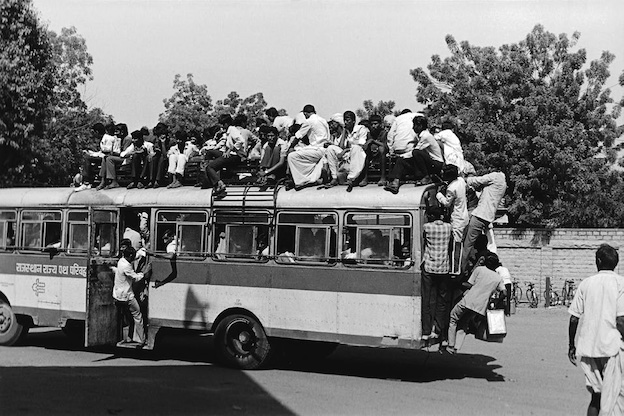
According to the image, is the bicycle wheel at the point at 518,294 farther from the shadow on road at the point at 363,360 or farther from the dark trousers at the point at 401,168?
the dark trousers at the point at 401,168

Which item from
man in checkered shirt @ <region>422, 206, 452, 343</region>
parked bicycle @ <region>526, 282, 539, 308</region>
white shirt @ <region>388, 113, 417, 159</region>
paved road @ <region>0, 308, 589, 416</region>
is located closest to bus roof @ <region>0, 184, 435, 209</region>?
man in checkered shirt @ <region>422, 206, 452, 343</region>

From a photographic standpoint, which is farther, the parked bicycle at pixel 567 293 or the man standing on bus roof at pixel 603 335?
the parked bicycle at pixel 567 293

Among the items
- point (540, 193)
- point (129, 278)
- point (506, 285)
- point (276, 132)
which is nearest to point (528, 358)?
point (506, 285)

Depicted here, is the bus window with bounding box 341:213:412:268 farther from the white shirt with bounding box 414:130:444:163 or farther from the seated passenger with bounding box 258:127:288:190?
the seated passenger with bounding box 258:127:288:190

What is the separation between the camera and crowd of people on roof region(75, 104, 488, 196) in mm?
11273

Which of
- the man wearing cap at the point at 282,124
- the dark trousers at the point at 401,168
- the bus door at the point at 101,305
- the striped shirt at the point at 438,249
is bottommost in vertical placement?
the bus door at the point at 101,305

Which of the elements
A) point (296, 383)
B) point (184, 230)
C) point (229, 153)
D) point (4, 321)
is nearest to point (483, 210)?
point (296, 383)

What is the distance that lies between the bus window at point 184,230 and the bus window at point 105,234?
0.97 meters

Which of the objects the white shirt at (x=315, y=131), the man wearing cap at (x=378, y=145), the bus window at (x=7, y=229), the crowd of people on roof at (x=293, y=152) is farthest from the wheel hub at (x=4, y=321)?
the man wearing cap at (x=378, y=145)

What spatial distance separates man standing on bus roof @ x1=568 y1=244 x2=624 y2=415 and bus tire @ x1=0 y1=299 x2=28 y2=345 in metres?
10.1

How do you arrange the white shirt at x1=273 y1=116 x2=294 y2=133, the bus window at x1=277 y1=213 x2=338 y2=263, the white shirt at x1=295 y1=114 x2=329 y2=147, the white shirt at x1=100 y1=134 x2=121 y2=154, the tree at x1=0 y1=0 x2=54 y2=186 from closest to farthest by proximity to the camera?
the bus window at x1=277 y1=213 x2=338 y2=263
the white shirt at x1=295 y1=114 x2=329 y2=147
the white shirt at x1=273 y1=116 x2=294 y2=133
the white shirt at x1=100 y1=134 x2=121 y2=154
the tree at x1=0 y1=0 x2=54 y2=186

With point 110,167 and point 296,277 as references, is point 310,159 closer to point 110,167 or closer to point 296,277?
point 296,277

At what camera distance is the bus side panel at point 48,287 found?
44.0ft

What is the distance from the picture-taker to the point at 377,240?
10.9m
